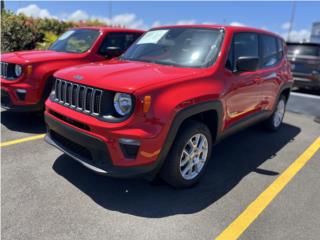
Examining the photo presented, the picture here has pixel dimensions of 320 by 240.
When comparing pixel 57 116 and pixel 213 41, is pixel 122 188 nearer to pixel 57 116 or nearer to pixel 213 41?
pixel 57 116

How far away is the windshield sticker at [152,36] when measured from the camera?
4430 mm

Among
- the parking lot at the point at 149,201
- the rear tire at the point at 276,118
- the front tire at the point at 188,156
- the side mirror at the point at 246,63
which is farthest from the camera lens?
the rear tire at the point at 276,118

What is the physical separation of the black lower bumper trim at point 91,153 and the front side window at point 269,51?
297 cm

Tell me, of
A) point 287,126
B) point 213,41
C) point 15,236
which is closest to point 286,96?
point 287,126

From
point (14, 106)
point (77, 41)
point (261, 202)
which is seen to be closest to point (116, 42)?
point (77, 41)

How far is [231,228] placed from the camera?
2.97m

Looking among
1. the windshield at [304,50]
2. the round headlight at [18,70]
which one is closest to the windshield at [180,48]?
the round headlight at [18,70]

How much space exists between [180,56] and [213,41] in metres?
0.46

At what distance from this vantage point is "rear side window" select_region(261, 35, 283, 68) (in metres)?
5.06

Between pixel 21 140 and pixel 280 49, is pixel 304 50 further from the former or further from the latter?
pixel 21 140

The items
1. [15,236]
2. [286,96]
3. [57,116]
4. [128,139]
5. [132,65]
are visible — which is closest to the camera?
[15,236]

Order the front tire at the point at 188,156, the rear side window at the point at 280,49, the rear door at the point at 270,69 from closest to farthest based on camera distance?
the front tire at the point at 188,156
the rear door at the point at 270,69
the rear side window at the point at 280,49

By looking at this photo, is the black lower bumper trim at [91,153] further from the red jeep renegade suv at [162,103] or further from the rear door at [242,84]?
the rear door at [242,84]

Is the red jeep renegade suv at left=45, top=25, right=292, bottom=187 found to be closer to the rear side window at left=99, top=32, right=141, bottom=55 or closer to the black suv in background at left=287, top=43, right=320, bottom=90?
the rear side window at left=99, top=32, right=141, bottom=55
